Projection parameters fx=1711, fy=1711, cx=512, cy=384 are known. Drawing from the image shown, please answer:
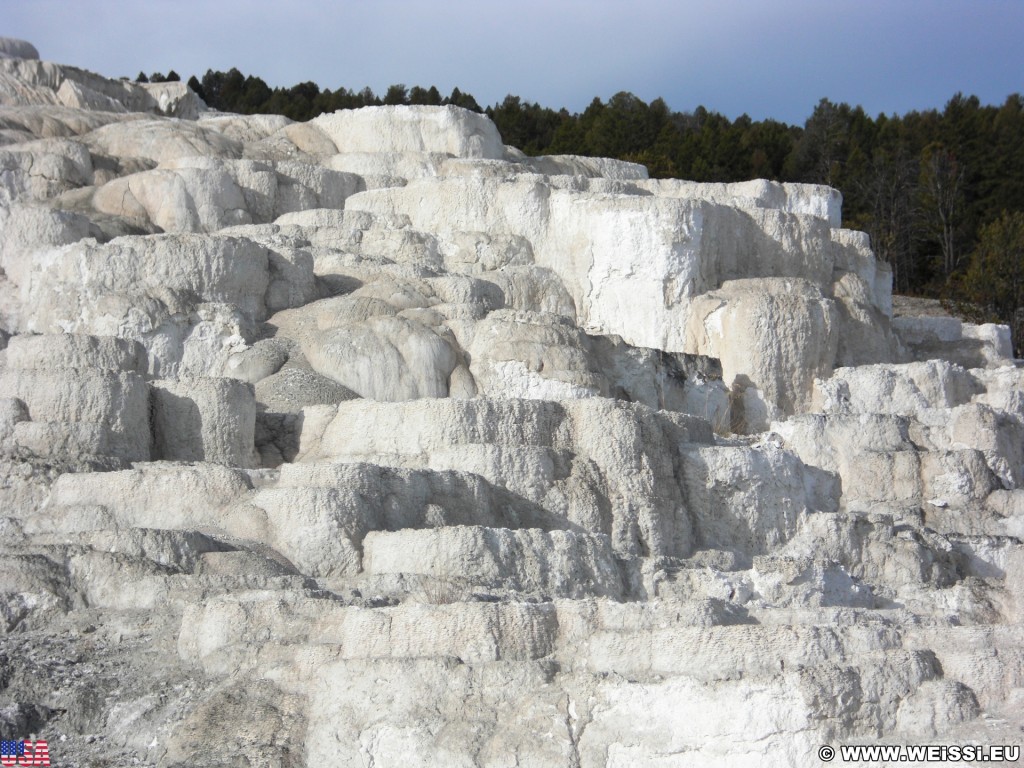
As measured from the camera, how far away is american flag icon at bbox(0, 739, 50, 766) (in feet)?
36.2

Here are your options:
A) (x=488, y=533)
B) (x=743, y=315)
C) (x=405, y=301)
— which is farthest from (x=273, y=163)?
(x=488, y=533)

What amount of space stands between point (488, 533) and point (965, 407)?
8511 mm

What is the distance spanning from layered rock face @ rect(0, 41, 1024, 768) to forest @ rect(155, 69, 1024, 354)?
1264 centimetres

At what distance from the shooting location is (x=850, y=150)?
46.3m

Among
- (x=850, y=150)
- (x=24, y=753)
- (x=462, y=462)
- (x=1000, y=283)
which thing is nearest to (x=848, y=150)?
(x=850, y=150)

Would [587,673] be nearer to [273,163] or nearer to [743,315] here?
[743,315]

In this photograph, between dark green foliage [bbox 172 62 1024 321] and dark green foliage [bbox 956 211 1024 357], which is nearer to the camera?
dark green foliage [bbox 956 211 1024 357]

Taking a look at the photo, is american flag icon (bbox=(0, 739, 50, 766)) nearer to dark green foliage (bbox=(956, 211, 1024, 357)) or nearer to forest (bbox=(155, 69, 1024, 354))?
dark green foliage (bbox=(956, 211, 1024, 357))

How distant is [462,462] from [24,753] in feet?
20.4

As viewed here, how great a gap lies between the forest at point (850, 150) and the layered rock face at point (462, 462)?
41.5 feet

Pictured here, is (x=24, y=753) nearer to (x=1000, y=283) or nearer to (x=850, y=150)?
(x=1000, y=283)

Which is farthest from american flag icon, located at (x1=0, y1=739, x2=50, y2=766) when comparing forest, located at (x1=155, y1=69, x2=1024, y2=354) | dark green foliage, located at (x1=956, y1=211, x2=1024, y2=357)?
forest, located at (x1=155, y1=69, x2=1024, y2=354)

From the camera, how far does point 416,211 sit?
25.8 meters

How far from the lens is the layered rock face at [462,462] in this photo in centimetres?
1089
